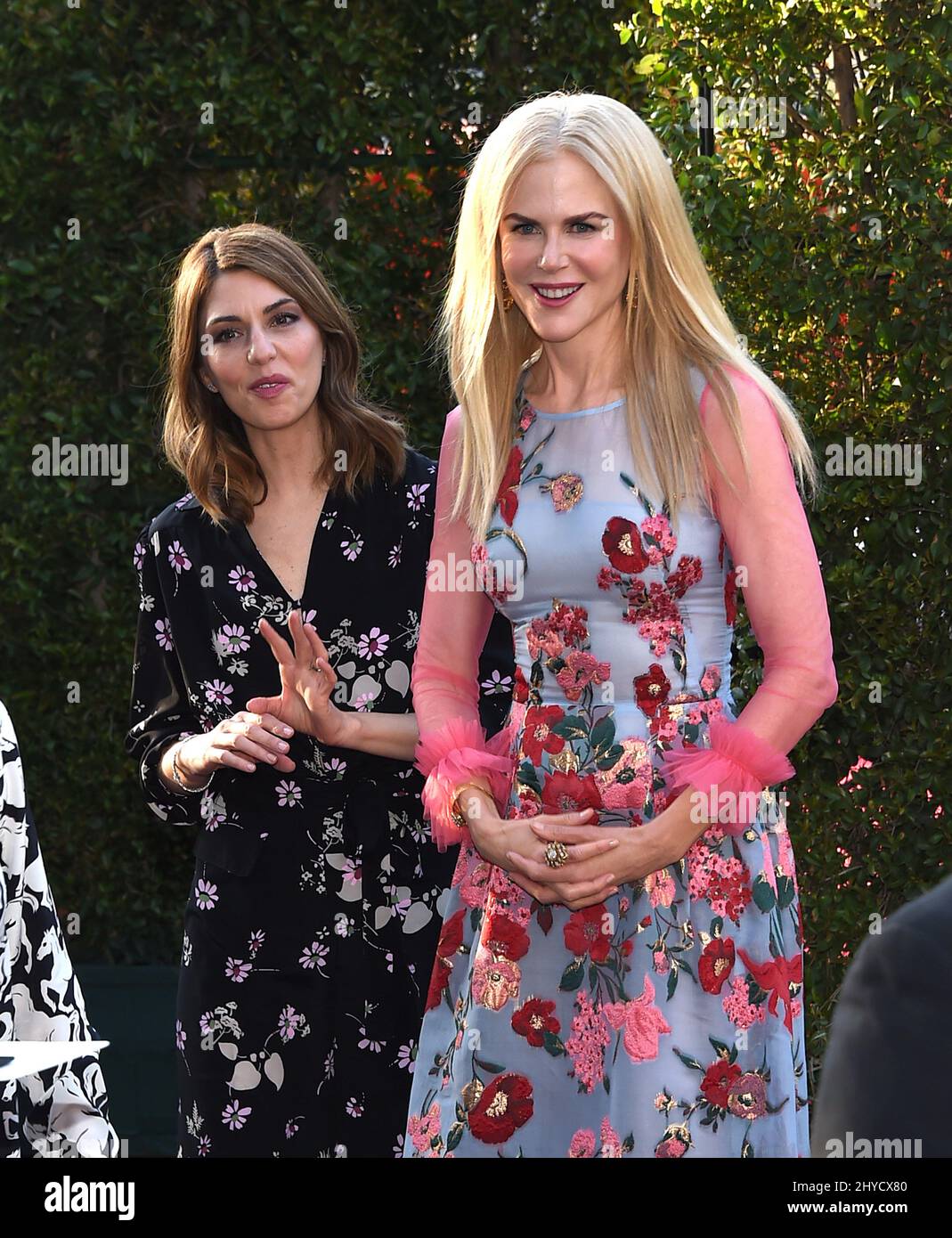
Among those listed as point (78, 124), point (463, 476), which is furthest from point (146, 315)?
point (463, 476)

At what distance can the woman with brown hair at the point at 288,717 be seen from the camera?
289 cm

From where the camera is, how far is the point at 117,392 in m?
5.13

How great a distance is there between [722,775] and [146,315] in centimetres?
330

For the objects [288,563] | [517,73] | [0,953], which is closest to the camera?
[0,953]

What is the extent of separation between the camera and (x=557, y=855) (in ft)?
7.57

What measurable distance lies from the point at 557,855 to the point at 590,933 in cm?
13

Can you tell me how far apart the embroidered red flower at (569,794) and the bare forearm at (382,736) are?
51 centimetres

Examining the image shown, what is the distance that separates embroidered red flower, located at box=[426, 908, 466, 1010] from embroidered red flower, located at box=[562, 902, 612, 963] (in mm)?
187

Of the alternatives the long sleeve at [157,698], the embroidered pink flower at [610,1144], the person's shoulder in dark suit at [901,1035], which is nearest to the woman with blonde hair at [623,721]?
the embroidered pink flower at [610,1144]

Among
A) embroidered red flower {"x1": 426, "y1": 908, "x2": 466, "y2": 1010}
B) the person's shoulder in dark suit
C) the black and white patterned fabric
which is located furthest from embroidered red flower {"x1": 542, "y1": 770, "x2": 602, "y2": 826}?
the person's shoulder in dark suit

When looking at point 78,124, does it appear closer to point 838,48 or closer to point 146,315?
point 146,315

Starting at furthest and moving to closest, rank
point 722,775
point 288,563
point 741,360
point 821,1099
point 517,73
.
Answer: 1. point 517,73
2. point 288,563
3. point 741,360
4. point 722,775
5. point 821,1099

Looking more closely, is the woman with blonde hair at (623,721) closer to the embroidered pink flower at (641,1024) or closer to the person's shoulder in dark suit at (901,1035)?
the embroidered pink flower at (641,1024)

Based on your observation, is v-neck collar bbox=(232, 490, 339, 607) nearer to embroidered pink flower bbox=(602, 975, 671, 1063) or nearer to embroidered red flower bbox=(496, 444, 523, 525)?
embroidered red flower bbox=(496, 444, 523, 525)
